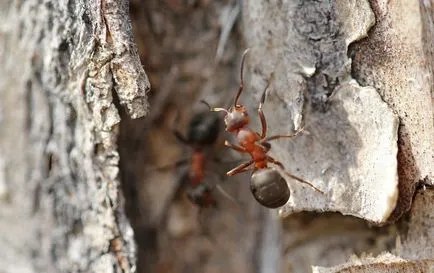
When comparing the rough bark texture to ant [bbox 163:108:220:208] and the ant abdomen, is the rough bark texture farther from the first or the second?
ant [bbox 163:108:220:208]

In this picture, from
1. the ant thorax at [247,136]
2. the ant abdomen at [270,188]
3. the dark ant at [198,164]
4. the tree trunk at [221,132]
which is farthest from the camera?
the dark ant at [198,164]

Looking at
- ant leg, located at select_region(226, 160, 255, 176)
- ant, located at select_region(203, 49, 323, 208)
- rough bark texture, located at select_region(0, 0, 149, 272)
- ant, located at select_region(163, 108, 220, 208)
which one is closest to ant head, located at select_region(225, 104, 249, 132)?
ant, located at select_region(203, 49, 323, 208)

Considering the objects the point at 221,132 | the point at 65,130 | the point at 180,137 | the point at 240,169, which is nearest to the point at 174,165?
the point at 180,137

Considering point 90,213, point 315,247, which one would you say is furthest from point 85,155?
point 315,247

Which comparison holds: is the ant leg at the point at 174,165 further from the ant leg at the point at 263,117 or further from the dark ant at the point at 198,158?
the ant leg at the point at 263,117

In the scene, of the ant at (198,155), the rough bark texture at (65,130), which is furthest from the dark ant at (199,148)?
the rough bark texture at (65,130)

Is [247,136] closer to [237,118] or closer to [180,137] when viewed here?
[237,118]

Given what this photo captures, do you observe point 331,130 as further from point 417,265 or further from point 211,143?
point 211,143
